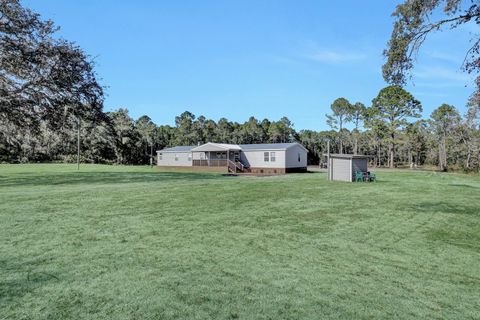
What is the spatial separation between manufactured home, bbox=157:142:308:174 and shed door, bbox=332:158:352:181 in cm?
1226

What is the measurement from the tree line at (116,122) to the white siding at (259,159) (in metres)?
13.3

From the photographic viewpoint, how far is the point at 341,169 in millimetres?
19719

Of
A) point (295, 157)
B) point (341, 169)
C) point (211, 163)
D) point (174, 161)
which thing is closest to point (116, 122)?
point (174, 161)

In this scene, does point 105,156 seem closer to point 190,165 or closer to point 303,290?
point 190,165

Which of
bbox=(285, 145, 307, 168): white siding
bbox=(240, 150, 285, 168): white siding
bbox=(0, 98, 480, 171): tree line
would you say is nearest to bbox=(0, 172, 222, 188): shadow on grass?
bbox=(0, 98, 480, 171): tree line

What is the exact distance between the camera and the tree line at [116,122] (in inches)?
612

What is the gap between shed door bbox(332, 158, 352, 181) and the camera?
19334 mm

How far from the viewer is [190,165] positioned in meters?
38.7

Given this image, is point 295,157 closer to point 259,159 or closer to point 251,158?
point 259,159

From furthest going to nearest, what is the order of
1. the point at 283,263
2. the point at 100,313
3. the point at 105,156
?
the point at 105,156
the point at 283,263
the point at 100,313

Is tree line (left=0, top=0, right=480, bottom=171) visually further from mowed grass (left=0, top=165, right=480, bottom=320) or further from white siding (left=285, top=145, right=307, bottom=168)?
white siding (left=285, top=145, right=307, bottom=168)

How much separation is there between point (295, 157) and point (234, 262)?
2991cm

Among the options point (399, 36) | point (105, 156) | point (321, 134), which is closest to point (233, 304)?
point (399, 36)

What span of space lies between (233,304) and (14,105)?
1687 centimetres
